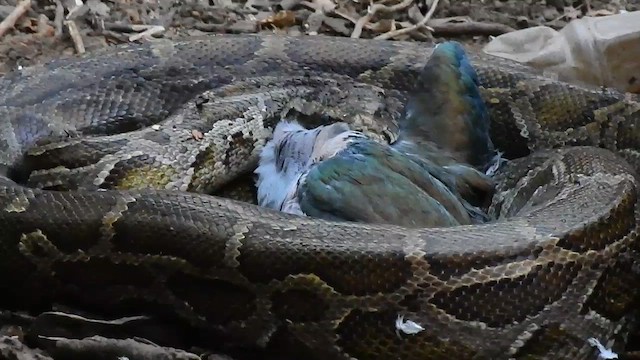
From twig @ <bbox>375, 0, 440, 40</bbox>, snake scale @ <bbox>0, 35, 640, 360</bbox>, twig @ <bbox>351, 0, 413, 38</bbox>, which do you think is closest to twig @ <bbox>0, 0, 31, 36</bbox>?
snake scale @ <bbox>0, 35, 640, 360</bbox>

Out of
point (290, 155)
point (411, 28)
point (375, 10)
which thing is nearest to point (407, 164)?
point (290, 155)

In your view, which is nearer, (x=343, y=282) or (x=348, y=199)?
(x=343, y=282)

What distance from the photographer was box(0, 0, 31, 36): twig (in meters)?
4.98

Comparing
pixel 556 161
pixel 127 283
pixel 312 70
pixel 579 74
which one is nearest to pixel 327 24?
pixel 312 70

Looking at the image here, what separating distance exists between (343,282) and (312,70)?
73.9 inches

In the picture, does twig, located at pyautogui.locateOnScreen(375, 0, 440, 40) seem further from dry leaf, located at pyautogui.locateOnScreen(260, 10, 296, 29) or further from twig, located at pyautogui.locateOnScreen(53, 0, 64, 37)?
twig, located at pyautogui.locateOnScreen(53, 0, 64, 37)

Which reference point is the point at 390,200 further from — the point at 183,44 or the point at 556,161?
the point at 183,44

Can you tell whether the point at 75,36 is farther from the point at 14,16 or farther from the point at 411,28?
the point at 411,28

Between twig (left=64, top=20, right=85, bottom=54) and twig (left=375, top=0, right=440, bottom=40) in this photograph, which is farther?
twig (left=375, top=0, right=440, bottom=40)

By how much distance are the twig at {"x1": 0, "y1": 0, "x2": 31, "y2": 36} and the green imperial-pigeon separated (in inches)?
76.5

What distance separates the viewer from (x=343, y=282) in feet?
8.73

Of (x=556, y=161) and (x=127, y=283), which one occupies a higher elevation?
(x=556, y=161)

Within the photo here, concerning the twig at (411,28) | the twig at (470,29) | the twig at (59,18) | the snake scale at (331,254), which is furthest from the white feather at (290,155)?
the twig at (59,18)

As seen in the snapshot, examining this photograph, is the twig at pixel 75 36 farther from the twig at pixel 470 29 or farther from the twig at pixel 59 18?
the twig at pixel 470 29
